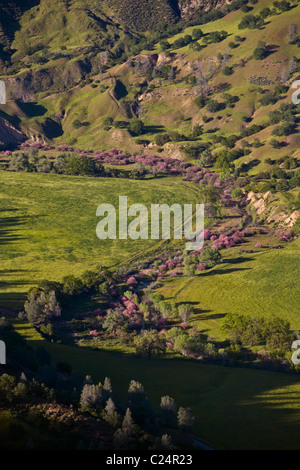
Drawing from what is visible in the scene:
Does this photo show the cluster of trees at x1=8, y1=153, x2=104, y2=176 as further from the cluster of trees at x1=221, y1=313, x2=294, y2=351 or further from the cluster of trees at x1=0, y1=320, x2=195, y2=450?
the cluster of trees at x1=0, y1=320, x2=195, y2=450

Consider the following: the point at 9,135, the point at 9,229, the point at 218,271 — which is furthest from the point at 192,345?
the point at 9,135

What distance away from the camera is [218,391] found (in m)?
48.6

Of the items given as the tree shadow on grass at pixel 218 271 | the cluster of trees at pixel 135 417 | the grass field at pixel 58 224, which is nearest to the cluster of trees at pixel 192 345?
the cluster of trees at pixel 135 417

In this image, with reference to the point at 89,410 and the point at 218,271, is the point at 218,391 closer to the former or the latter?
the point at 89,410

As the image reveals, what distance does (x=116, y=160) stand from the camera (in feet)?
533

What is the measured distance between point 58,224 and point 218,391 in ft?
233

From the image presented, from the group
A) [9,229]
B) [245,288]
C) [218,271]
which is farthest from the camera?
Result: [9,229]

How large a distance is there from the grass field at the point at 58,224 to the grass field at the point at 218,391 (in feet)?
70.3

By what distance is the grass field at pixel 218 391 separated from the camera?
1534 inches

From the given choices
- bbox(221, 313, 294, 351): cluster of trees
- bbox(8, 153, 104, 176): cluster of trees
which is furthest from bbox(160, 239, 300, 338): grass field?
bbox(8, 153, 104, 176): cluster of trees

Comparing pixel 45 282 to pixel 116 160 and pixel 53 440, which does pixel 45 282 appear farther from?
pixel 116 160

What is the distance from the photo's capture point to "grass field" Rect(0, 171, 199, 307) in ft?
280

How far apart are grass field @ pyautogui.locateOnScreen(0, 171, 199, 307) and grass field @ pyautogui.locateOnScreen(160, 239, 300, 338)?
18.9m
